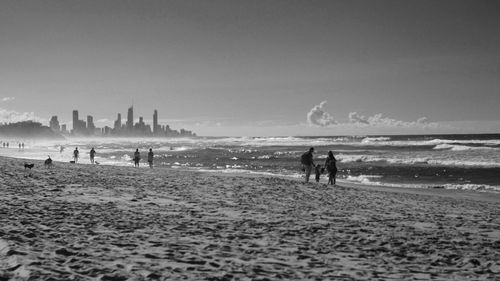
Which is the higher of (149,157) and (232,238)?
(149,157)

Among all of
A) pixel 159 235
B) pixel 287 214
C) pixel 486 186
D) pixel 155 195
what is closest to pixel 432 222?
pixel 287 214

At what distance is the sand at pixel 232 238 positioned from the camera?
5.65 metres

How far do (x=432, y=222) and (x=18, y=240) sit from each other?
9.81 meters

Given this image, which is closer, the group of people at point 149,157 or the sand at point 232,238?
the sand at point 232,238

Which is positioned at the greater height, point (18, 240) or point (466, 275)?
point (18, 240)

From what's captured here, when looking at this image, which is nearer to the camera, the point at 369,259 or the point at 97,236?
the point at 369,259

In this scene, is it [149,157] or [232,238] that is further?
[149,157]

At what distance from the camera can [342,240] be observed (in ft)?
25.8

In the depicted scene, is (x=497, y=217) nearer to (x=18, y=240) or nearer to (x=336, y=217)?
(x=336, y=217)

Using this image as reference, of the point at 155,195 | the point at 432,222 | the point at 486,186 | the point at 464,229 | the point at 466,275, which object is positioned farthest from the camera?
the point at 486,186

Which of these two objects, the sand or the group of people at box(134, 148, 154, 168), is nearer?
the sand

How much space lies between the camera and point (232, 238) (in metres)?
7.73

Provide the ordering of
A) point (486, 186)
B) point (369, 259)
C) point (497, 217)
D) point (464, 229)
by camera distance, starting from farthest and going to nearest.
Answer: point (486, 186) < point (497, 217) < point (464, 229) < point (369, 259)

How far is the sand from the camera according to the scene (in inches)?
223
